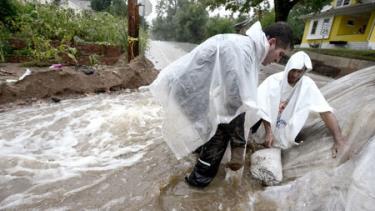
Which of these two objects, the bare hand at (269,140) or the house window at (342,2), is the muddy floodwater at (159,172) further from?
the house window at (342,2)

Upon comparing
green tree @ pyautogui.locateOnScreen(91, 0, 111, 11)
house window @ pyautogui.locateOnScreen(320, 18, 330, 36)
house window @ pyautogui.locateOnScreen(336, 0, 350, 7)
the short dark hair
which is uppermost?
house window @ pyautogui.locateOnScreen(336, 0, 350, 7)

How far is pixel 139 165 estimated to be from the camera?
2506 mm

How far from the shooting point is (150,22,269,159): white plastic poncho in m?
1.80

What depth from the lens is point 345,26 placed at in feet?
58.4

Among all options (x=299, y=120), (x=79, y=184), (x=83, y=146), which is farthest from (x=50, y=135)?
(x=299, y=120)

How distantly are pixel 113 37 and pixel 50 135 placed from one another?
4.39m

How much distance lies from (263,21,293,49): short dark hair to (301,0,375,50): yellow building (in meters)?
14.9

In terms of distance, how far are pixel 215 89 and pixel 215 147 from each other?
498 millimetres

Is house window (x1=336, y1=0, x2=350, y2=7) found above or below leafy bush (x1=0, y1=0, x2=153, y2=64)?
above

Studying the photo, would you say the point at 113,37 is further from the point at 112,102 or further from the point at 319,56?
the point at 319,56

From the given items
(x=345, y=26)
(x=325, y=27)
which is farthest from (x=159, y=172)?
(x=325, y=27)

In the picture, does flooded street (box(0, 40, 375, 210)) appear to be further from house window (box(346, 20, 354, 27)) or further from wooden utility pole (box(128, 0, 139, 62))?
house window (box(346, 20, 354, 27))

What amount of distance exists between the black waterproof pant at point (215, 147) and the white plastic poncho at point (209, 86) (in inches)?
4.3

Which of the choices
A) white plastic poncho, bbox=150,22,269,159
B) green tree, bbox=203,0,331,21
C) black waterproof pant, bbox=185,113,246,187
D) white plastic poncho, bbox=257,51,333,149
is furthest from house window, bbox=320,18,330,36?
black waterproof pant, bbox=185,113,246,187
